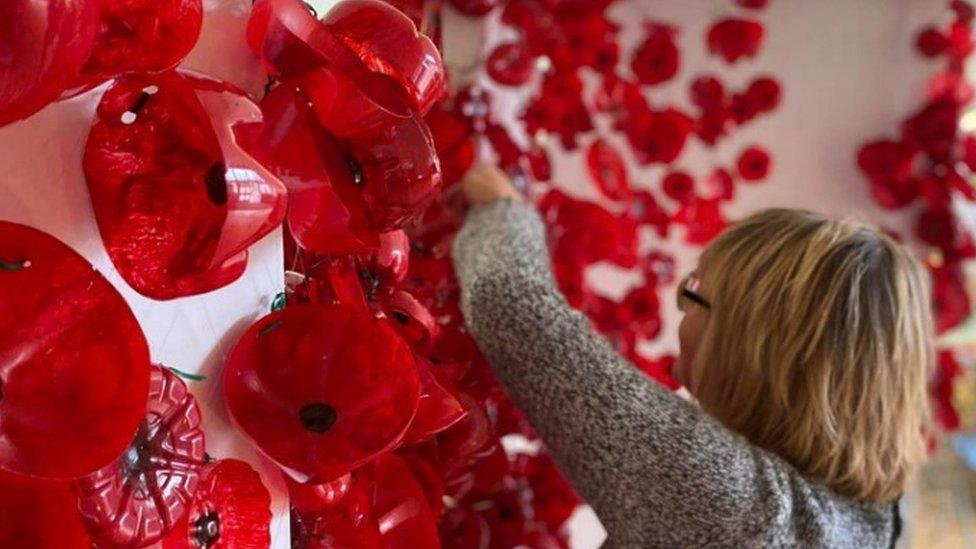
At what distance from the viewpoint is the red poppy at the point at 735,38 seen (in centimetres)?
140

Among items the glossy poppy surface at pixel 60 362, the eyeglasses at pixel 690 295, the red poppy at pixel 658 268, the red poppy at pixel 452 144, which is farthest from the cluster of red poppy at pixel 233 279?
the red poppy at pixel 658 268

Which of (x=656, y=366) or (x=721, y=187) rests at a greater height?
(x=721, y=187)

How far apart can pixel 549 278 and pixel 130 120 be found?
52cm

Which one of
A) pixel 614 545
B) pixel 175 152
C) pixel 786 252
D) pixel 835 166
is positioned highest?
pixel 175 152

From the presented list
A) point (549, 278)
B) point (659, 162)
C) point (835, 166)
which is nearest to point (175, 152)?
point (549, 278)

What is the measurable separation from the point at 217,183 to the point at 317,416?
0.43ft

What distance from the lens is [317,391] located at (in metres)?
0.48

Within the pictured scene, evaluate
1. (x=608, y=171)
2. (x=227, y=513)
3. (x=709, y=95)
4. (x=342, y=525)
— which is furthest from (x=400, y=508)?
(x=709, y=95)

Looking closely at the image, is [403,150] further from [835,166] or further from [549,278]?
[835,166]

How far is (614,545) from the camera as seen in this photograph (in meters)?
0.91

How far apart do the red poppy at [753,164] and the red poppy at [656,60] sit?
29cm

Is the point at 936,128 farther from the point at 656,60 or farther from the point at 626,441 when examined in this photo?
the point at 626,441

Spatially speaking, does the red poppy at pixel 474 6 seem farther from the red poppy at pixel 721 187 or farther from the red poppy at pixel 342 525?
the red poppy at pixel 342 525

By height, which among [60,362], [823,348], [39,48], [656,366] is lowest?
[656,366]
